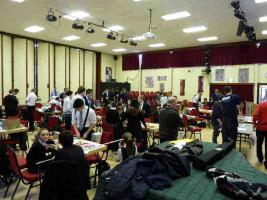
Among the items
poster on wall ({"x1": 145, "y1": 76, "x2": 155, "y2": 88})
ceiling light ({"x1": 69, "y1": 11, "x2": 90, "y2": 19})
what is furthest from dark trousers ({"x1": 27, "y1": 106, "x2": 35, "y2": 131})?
poster on wall ({"x1": 145, "y1": 76, "x2": 155, "y2": 88})

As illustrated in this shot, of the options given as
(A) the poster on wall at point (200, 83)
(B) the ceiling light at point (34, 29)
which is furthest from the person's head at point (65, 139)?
(A) the poster on wall at point (200, 83)

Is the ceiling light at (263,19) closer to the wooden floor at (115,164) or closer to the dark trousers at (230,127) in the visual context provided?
the wooden floor at (115,164)

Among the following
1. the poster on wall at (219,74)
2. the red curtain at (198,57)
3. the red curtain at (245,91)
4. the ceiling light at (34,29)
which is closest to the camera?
the ceiling light at (34,29)

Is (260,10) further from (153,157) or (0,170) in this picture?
(0,170)

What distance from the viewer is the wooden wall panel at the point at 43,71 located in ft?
45.1

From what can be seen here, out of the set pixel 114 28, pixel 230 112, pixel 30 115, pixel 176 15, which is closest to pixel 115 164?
pixel 230 112

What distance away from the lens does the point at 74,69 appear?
1596 cm

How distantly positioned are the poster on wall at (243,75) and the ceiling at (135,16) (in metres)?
2.03

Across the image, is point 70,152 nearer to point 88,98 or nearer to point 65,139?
point 65,139

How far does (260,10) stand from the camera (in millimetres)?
7938

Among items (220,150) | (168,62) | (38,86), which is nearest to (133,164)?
(220,150)

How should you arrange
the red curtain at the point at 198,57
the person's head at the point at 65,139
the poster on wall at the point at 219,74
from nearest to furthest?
the person's head at the point at 65,139, the red curtain at the point at 198,57, the poster on wall at the point at 219,74

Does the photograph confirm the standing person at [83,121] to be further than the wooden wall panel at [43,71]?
No

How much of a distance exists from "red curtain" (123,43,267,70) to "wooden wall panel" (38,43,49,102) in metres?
6.49
